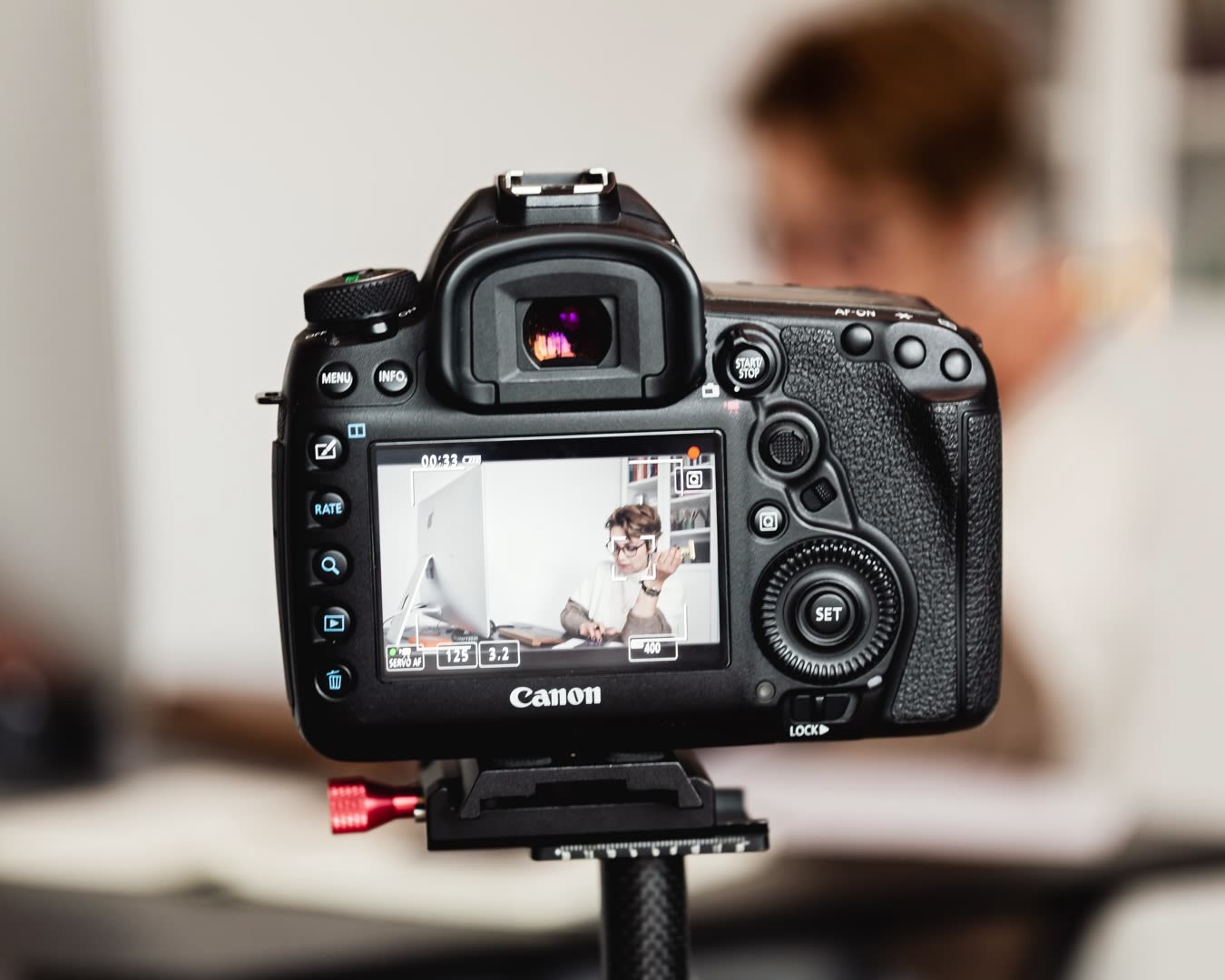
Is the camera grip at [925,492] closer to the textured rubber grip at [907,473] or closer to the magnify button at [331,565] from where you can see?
the textured rubber grip at [907,473]

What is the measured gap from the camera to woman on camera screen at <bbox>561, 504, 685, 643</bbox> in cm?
47

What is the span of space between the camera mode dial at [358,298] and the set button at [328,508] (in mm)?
57

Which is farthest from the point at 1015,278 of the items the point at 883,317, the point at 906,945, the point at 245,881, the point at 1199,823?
the point at 883,317

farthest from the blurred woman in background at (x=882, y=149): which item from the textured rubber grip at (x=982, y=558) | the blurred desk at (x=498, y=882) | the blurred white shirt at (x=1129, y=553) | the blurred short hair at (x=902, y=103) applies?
the textured rubber grip at (x=982, y=558)

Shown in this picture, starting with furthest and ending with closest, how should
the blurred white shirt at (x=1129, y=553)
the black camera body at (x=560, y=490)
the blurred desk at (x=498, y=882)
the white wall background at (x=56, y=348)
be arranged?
the white wall background at (x=56, y=348) → the blurred white shirt at (x=1129, y=553) → the blurred desk at (x=498, y=882) → the black camera body at (x=560, y=490)

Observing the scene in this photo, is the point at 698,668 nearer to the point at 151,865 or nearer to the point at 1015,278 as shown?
the point at 151,865

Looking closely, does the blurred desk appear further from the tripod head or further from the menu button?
the menu button

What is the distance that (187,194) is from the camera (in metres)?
2.12

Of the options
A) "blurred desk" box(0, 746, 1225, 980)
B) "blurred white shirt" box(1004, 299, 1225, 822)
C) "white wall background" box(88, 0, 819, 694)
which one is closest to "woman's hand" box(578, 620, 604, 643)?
"blurred desk" box(0, 746, 1225, 980)

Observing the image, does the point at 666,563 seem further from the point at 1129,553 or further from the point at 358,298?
the point at 1129,553

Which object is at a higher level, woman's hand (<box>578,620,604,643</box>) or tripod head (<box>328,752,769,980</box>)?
woman's hand (<box>578,620,604,643</box>)

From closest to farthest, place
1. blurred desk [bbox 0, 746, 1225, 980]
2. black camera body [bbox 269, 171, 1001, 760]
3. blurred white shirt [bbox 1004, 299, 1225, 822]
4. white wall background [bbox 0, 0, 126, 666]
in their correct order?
black camera body [bbox 269, 171, 1001, 760]
blurred desk [bbox 0, 746, 1225, 980]
blurred white shirt [bbox 1004, 299, 1225, 822]
white wall background [bbox 0, 0, 126, 666]

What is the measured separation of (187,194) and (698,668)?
1.83m

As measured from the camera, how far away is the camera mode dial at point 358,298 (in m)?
0.47
